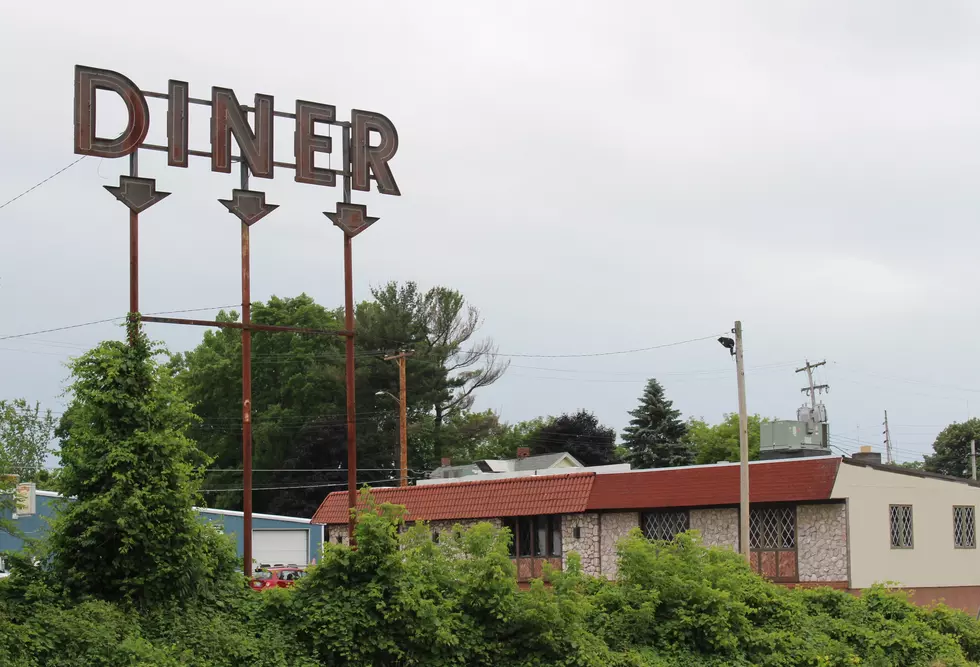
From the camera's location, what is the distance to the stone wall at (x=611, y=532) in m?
35.8

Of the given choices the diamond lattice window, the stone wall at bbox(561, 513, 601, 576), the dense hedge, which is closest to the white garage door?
the stone wall at bbox(561, 513, 601, 576)

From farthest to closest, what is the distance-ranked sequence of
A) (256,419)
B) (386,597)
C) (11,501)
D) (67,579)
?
(256,419)
(11,501)
(386,597)
(67,579)

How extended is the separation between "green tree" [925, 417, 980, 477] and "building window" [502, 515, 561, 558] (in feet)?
193

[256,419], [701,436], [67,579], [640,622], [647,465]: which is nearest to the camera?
[67,579]

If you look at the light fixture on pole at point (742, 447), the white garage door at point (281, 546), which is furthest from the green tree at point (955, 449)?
the light fixture on pole at point (742, 447)

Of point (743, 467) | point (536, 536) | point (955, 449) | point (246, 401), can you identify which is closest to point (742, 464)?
point (743, 467)

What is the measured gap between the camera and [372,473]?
73.1 meters

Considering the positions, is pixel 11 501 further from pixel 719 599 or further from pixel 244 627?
pixel 719 599

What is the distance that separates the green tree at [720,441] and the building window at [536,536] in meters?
44.0

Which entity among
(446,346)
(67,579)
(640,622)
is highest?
(446,346)

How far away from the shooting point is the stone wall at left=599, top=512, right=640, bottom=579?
35750mm

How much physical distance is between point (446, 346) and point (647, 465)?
15.2 metres

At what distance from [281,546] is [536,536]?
22815 millimetres

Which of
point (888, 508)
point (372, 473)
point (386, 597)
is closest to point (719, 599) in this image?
point (386, 597)
